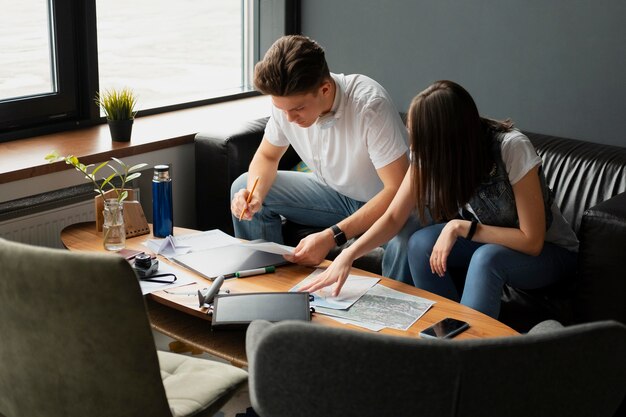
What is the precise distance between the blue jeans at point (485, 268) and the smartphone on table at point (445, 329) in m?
0.46

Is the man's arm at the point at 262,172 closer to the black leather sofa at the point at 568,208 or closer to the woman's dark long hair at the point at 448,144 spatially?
the black leather sofa at the point at 568,208

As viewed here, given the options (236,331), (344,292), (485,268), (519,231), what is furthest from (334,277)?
(519,231)

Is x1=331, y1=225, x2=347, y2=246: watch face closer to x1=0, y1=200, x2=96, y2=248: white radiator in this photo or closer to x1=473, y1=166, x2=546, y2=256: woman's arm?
x1=473, y1=166, x2=546, y2=256: woman's arm

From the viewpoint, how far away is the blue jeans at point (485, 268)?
7.68ft

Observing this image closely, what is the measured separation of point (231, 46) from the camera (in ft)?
13.1

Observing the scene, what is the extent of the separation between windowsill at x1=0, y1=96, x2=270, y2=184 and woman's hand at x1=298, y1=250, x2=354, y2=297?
114 centimetres

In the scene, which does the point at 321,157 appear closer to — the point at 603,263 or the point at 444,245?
the point at 444,245

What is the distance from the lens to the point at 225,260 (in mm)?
2264

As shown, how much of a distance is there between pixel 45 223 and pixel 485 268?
1.49 meters

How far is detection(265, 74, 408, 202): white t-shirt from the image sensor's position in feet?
8.55

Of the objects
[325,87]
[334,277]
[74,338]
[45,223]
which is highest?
[325,87]

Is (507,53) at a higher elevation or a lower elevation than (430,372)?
higher

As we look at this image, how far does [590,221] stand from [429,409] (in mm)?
1368

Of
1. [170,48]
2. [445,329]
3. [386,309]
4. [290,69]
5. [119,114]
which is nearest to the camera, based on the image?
[445,329]
